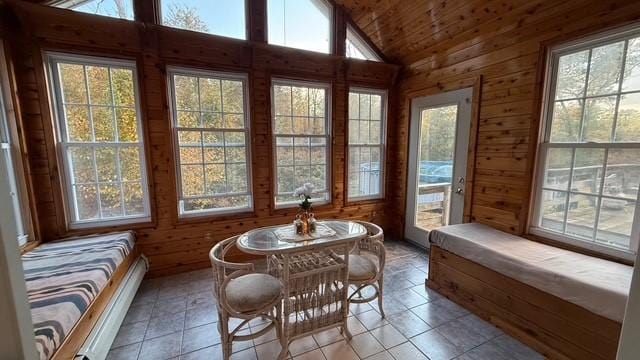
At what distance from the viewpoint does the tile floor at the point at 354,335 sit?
188cm

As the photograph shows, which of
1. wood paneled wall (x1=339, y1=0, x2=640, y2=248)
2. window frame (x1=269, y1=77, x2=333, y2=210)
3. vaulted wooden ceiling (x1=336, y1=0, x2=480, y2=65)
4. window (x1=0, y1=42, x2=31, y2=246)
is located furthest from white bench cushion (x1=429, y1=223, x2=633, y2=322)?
window (x1=0, y1=42, x2=31, y2=246)

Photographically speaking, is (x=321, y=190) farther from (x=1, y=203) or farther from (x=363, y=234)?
(x=1, y=203)

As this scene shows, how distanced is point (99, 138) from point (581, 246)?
14.5ft

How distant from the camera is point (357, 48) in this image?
3.78 metres

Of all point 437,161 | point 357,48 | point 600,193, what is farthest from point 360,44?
point 600,193

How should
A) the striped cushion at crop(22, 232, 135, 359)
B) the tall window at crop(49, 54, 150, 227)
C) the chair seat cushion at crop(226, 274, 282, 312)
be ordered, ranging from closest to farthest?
the striped cushion at crop(22, 232, 135, 359)
the chair seat cushion at crop(226, 274, 282, 312)
the tall window at crop(49, 54, 150, 227)

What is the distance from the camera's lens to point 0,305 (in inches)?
24.5

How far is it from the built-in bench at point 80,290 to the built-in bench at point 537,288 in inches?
108

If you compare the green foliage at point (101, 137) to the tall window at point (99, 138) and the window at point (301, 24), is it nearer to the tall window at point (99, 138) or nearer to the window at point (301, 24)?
the tall window at point (99, 138)

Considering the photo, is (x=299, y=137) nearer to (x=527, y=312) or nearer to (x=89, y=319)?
(x=89, y=319)

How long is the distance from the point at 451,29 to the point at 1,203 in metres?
3.59

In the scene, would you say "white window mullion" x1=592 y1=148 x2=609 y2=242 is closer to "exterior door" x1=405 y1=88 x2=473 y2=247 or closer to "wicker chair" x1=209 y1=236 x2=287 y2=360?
"exterior door" x1=405 y1=88 x2=473 y2=247

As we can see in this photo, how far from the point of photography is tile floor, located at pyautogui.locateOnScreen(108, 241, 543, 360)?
1.88 m

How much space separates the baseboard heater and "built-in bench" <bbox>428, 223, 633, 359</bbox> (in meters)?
2.68
